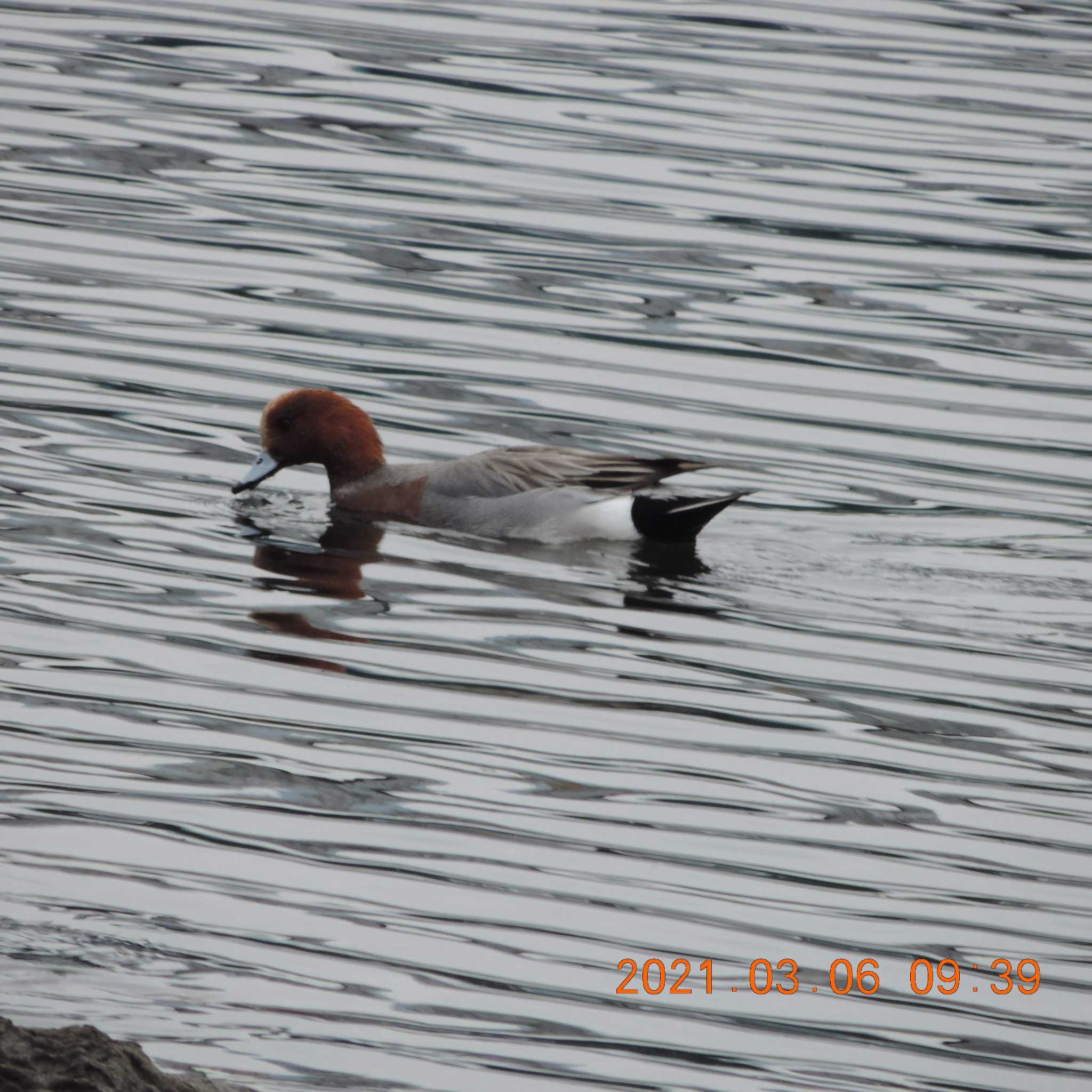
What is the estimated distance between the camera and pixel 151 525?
7.84 meters

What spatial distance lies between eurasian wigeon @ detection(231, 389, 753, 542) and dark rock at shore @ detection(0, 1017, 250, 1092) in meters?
4.87

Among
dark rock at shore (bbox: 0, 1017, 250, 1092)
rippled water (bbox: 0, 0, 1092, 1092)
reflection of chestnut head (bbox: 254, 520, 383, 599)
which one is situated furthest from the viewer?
reflection of chestnut head (bbox: 254, 520, 383, 599)

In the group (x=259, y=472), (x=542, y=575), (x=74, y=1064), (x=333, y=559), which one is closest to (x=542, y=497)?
(x=542, y=575)

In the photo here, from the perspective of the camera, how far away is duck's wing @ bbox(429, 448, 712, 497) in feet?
27.1

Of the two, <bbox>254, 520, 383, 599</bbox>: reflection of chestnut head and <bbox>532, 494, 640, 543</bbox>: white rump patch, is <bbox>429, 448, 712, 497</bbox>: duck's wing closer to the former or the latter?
<bbox>532, 494, 640, 543</bbox>: white rump patch

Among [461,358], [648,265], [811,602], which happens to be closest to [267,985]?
[811,602]

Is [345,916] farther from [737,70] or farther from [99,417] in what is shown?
[737,70]

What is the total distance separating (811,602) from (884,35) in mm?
11464

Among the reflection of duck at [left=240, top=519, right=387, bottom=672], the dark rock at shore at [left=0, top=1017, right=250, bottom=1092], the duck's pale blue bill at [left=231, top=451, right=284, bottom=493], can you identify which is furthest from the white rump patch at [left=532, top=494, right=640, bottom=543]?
the dark rock at shore at [left=0, top=1017, right=250, bottom=1092]
